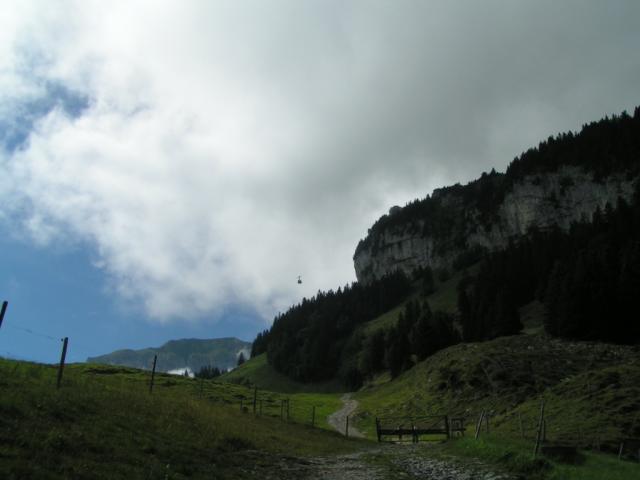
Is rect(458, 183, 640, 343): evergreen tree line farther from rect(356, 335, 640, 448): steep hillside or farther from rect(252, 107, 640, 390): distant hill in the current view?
rect(356, 335, 640, 448): steep hillside

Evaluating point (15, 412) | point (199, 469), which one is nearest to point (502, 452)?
point (199, 469)

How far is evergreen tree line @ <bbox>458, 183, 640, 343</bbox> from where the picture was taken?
293 feet

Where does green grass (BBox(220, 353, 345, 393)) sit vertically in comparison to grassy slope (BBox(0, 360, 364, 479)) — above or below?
above

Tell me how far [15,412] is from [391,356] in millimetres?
117746

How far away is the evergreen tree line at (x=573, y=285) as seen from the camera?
8931 cm

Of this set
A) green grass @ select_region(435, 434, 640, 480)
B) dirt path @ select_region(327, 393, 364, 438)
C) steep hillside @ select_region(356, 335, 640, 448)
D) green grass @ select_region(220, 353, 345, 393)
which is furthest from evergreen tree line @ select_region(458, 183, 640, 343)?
green grass @ select_region(435, 434, 640, 480)

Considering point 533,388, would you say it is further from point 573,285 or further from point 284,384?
point 284,384

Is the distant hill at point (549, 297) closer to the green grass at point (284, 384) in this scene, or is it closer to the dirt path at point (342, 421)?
the green grass at point (284, 384)

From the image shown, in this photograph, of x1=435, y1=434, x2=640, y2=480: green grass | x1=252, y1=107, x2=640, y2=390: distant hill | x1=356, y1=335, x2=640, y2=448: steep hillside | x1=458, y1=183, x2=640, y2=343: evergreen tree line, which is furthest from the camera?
x1=252, y1=107, x2=640, y2=390: distant hill

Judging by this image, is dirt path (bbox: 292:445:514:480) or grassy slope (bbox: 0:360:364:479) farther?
dirt path (bbox: 292:445:514:480)

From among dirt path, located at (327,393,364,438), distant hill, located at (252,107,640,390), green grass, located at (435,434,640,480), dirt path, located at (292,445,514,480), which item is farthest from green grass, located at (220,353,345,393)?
green grass, located at (435,434,640,480)

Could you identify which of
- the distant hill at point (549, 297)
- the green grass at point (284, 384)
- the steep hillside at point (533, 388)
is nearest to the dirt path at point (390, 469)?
the steep hillside at point (533, 388)

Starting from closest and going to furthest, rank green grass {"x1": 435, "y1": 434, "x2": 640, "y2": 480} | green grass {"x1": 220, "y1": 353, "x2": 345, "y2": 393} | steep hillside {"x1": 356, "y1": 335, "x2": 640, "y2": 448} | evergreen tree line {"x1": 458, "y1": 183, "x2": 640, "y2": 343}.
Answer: green grass {"x1": 435, "y1": 434, "x2": 640, "y2": 480} < steep hillside {"x1": 356, "y1": 335, "x2": 640, "y2": 448} < evergreen tree line {"x1": 458, "y1": 183, "x2": 640, "y2": 343} < green grass {"x1": 220, "y1": 353, "x2": 345, "y2": 393}

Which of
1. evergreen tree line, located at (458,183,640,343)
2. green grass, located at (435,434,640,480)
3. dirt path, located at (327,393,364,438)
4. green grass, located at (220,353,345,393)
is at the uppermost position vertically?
evergreen tree line, located at (458,183,640,343)
